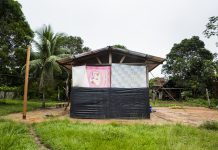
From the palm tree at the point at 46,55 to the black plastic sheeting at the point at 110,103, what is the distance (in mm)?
7547

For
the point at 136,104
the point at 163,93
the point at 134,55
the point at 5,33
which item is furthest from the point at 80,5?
the point at 163,93

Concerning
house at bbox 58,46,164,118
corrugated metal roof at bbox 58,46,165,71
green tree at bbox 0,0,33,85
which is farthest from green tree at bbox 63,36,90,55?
house at bbox 58,46,164,118

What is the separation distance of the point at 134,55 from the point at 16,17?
12221 millimetres

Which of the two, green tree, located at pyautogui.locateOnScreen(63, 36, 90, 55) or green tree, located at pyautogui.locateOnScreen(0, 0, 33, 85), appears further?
green tree, located at pyautogui.locateOnScreen(63, 36, 90, 55)

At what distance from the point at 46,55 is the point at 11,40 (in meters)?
2.96

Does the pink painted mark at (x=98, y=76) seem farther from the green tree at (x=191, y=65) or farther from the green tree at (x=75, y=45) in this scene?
the green tree at (x=75, y=45)

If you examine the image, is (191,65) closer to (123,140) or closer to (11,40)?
(11,40)

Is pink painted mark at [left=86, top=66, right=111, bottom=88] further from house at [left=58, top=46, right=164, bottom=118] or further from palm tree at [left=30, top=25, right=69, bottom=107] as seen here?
palm tree at [left=30, top=25, right=69, bottom=107]

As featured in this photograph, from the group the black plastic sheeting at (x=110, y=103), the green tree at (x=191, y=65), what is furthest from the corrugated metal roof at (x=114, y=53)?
the green tree at (x=191, y=65)

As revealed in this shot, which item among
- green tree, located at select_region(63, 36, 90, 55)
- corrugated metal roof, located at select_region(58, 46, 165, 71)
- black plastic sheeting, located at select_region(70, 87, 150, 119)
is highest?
green tree, located at select_region(63, 36, 90, 55)

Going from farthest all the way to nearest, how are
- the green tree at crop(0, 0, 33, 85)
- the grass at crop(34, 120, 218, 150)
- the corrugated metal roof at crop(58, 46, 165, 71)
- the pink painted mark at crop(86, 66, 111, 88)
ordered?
the green tree at crop(0, 0, 33, 85) → the corrugated metal roof at crop(58, 46, 165, 71) → the pink painted mark at crop(86, 66, 111, 88) → the grass at crop(34, 120, 218, 150)

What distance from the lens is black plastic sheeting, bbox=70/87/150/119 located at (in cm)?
1118

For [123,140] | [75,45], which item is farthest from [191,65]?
[123,140]

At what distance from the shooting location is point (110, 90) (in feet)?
36.9
